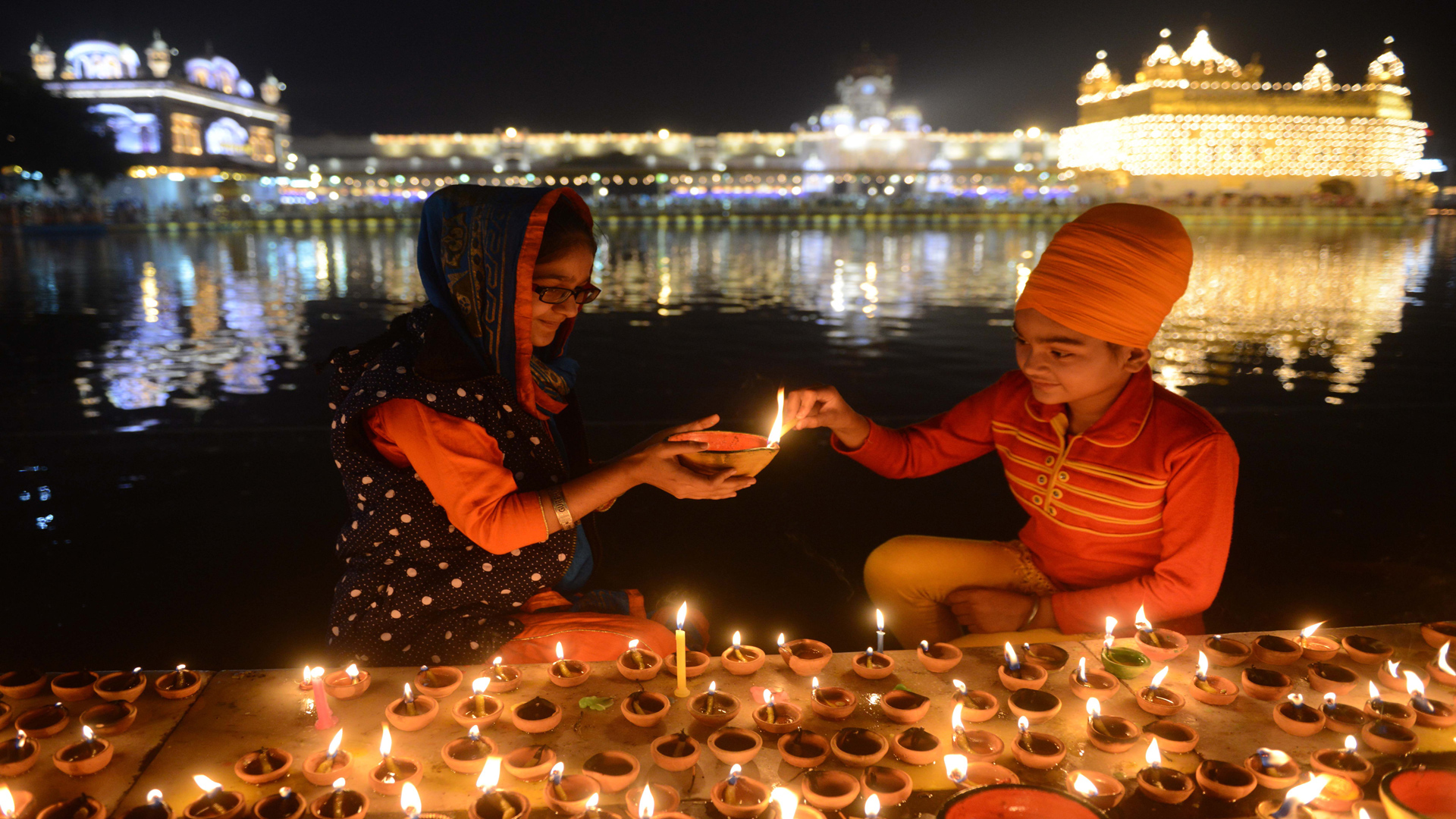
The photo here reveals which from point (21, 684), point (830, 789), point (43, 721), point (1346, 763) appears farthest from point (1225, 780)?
point (21, 684)

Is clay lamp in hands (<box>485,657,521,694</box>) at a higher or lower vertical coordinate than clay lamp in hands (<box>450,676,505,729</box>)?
lower

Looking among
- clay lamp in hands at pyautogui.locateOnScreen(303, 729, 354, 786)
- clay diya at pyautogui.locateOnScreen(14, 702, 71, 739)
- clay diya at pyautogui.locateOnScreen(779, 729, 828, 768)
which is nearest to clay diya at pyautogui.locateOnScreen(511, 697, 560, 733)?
clay lamp in hands at pyautogui.locateOnScreen(303, 729, 354, 786)

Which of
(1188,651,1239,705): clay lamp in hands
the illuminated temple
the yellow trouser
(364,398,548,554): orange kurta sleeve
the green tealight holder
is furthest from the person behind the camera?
Result: the illuminated temple

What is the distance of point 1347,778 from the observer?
135 cm

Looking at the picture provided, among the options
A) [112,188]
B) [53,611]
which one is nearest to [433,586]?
[53,611]

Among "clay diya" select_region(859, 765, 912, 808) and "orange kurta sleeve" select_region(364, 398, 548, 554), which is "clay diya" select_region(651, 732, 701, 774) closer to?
"clay diya" select_region(859, 765, 912, 808)

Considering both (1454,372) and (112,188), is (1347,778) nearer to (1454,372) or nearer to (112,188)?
(1454,372)

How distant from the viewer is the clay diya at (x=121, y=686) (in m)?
1.54

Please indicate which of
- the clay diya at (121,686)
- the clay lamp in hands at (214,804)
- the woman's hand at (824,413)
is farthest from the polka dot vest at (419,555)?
the clay lamp in hands at (214,804)

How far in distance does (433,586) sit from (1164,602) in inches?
64.4

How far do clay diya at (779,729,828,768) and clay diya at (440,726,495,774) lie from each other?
46 centimetres

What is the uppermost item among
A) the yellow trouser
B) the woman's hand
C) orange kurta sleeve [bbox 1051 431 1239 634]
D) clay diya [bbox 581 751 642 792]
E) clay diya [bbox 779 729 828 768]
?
the woman's hand

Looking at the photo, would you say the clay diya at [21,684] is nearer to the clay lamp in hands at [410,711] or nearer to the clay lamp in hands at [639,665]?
the clay lamp in hands at [410,711]

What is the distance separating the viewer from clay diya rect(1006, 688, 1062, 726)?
1527 mm
